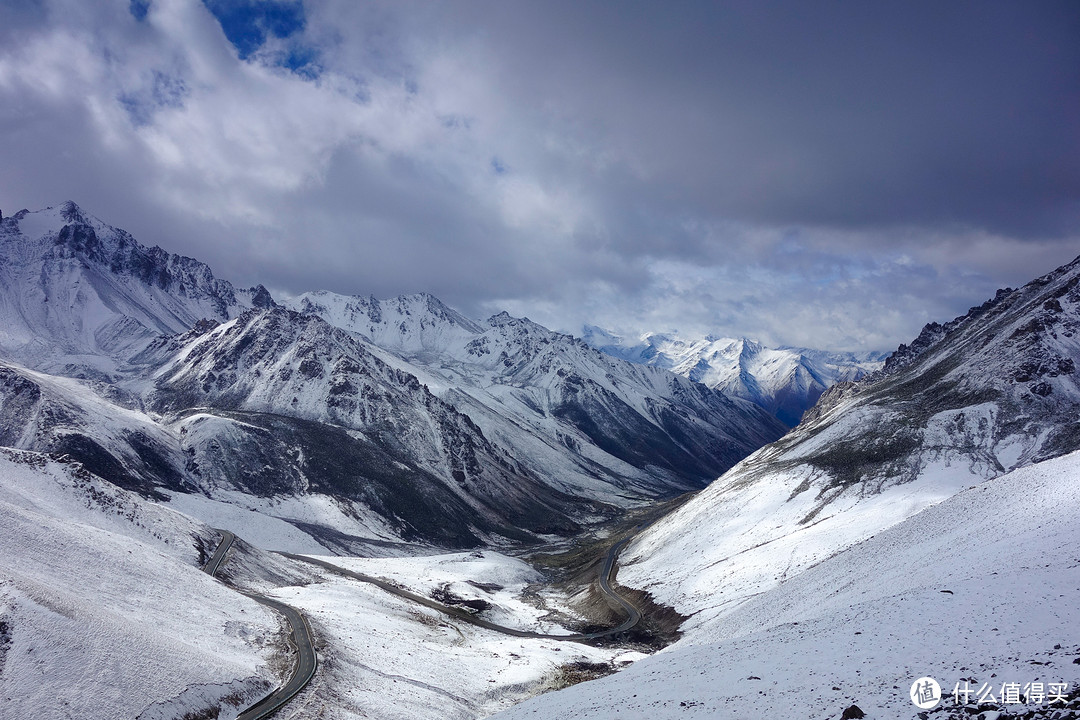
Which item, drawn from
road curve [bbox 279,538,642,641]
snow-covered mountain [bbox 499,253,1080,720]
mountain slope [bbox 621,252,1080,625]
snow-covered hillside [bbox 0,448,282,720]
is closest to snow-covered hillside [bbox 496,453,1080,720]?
snow-covered mountain [bbox 499,253,1080,720]

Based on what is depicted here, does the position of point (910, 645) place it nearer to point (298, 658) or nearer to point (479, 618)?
point (298, 658)

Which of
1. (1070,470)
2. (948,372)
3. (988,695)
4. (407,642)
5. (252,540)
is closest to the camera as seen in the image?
(988,695)

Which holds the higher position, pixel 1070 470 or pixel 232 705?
pixel 1070 470

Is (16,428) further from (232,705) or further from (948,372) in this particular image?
(948,372)

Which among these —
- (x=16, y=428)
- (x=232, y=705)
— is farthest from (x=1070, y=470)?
(x=16, y=428)

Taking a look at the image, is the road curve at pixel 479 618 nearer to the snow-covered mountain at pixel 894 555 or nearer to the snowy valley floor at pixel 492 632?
the snowy valley floor at pixel 492 632

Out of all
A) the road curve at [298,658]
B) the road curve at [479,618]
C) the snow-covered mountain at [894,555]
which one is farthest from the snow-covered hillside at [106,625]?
the road curve at [479,618]
